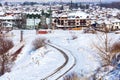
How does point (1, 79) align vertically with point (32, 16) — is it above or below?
above

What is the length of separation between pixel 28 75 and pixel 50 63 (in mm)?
1940

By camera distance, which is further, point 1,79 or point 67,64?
point 67,64

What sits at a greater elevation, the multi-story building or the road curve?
the road curve

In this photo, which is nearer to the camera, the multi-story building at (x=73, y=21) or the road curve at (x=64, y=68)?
the road curve at (x=64, y=68)

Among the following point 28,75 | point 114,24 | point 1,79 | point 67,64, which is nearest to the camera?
point 1,79

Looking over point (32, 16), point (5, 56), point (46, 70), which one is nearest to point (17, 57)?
point (5, 56)

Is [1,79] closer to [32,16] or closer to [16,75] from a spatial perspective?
[16,75]

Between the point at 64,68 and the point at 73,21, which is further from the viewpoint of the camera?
the point at 73,21

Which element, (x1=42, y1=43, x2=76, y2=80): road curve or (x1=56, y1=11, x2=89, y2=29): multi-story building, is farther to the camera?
(x1=56, y1=11, x2=89, y2=29): multi-story building

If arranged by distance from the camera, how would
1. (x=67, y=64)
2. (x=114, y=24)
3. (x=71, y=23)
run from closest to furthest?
1. (x=67, y=64)
2. (x=114, y=24)
3. (x=71, y=23)

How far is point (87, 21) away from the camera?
113 ft

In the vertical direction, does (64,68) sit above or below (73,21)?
above

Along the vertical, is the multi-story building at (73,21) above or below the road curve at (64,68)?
below

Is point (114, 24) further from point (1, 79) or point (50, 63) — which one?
point (1, 79)
